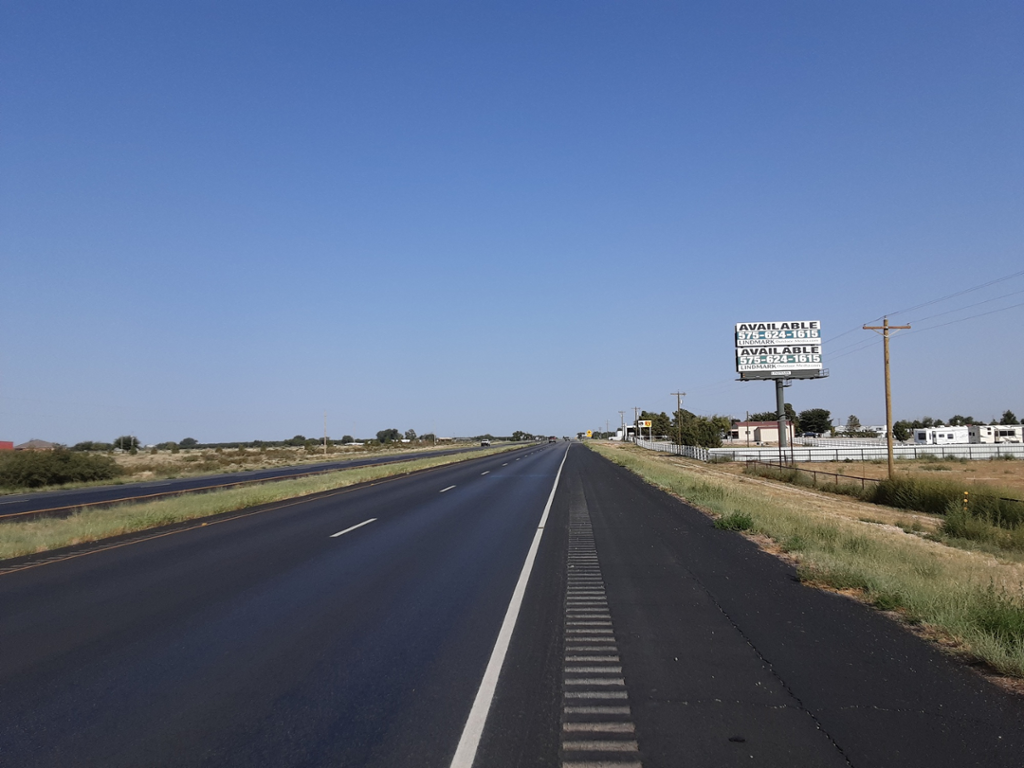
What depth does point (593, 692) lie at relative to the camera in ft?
18.6

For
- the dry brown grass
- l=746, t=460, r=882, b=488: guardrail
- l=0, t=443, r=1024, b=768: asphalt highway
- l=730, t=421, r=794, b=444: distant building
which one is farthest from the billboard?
l=0, t=443, r=1024, b=768: asphalt highway

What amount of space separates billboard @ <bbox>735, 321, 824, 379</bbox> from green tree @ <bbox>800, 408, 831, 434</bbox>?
378 feet

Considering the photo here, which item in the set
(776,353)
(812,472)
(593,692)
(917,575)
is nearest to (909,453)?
(776,353)

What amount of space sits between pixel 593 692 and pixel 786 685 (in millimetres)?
1634

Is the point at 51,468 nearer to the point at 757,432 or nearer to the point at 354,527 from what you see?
the point at 354,527

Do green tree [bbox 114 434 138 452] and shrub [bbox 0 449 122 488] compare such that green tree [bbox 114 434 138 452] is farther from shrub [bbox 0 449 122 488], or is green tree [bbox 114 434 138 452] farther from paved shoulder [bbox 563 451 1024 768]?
paved shoulder [bbox 563 451 1024 768]

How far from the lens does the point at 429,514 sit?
19312 millimetres

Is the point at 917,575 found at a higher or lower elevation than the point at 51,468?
lower

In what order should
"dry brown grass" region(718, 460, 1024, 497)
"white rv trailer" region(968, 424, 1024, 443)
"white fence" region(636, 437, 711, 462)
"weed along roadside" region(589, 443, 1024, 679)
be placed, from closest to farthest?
"weed along roadside" region(589, 443, 1024, 679) → "dry brown grass" region(718, 460, 1024, 497) → "white fence" region(636, 437, 711, 462) → "white rv trailer" region(968, 424, 1024, 443)

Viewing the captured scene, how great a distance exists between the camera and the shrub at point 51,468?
42969mm

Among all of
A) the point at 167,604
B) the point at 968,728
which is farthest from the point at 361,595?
the point at 968,728

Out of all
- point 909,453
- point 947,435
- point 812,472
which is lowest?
point 812,472

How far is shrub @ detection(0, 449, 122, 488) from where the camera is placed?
1692 inches

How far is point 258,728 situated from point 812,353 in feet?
254
